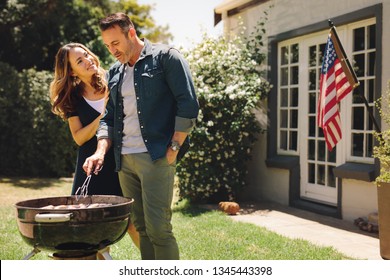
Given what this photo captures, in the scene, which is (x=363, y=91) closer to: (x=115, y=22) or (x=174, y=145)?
(x=174, y=145)

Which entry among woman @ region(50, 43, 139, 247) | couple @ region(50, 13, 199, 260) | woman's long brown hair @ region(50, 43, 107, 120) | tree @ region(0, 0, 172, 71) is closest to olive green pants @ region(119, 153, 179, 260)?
couple @ region(50, 13, 199, 260)

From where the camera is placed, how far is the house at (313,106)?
6352mm

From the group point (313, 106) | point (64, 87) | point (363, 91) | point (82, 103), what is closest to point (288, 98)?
point (313, 106)

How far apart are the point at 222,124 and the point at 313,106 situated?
1.35m

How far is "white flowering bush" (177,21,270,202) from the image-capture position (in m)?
7.80

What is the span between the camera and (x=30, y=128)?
36.2 ft

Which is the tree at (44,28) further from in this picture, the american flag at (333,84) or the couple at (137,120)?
the couple at (137,120)

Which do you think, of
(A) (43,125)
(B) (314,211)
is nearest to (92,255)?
(B) (314,211)

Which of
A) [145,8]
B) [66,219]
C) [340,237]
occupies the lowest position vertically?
[340,237]

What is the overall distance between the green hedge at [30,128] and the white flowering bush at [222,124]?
4.00 meters

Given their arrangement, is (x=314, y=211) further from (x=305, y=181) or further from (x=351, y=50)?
(x=351, y=50)

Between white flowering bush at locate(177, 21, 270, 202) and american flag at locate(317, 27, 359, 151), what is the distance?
192 cm
